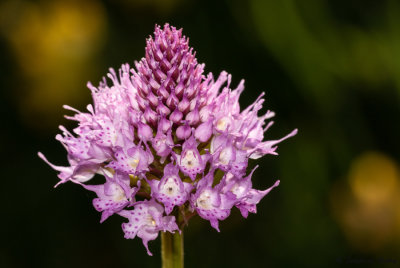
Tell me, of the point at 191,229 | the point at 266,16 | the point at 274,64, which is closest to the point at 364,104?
the point at 274,64

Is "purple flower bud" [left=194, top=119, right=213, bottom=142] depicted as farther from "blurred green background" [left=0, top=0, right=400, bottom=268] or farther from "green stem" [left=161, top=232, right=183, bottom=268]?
"blurred green background" [left=0, top=0, right=400, bottom=268]

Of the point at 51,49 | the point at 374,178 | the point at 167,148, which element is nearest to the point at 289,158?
the point at 374,178

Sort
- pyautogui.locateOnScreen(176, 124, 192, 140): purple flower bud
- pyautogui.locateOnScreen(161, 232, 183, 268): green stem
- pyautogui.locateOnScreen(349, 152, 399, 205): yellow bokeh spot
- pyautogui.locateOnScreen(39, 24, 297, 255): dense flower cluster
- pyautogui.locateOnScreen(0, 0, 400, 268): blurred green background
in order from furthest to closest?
pyautogui.locateOnScreen(349, 152, 399, 205): yellow bokeh spot
pyautogui.locateOnScreen(0, 0, 400, 268): blurred green background
pyautogui.locateOnScreen(161, 232, 183, 268): green stem
pyautogui.locateOnScreen(176, 124, 192, 140): purple flower bud
pyautogui.locateOnScreen(39, 24, 297, 255): dense flower cluster

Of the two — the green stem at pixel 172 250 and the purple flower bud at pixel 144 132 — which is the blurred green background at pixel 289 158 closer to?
the green stem at pixel 172 250

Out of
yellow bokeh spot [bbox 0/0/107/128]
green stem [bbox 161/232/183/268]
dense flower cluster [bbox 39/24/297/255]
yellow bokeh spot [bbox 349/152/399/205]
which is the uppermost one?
yellow bokeh spot [bbox 0/0/107/128]

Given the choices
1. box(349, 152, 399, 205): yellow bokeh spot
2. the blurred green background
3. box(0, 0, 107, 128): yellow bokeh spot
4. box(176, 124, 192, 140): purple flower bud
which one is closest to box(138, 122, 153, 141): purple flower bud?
box(176, 124, 192, 140): purple flower bud

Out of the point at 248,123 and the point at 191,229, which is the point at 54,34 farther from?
the point at 248,123
